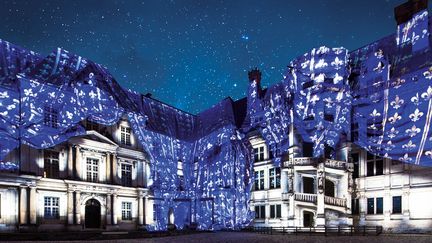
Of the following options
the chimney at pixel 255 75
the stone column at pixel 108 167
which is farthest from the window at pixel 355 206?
the stone column at pixel 108 167

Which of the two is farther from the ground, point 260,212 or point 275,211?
point 275,211

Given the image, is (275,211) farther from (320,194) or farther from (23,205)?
(23,205)

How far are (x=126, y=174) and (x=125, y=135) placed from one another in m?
3.73

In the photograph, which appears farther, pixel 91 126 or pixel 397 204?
pixel 91 126

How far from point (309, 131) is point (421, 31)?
10647 millimetres

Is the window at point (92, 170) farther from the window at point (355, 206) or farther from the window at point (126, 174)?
the window at point (355, 206)

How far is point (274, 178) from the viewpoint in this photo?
3494 cm

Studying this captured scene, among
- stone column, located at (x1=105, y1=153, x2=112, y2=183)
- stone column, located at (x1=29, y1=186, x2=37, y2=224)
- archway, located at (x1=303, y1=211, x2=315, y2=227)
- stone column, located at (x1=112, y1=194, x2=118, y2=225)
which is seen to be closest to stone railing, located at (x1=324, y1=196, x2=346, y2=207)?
archway, located at (x1=303, y1=211, x2=315, y2=227)

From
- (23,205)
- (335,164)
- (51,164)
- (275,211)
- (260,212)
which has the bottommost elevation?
(260,212)

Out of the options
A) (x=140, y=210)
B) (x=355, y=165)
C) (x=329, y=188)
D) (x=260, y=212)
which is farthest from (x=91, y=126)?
(x=355, y=165)

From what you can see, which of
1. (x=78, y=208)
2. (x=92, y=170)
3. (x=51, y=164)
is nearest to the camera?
(x=51, y=164)

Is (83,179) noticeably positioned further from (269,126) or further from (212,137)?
(269,126)

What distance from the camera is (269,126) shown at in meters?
33.0

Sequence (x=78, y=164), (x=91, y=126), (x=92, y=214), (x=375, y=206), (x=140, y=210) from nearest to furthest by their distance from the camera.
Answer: (x=375, y=206) < (x=78, y=164) < (x=92, y=214) < (x=91, y=126) < (x=140, y=210)
